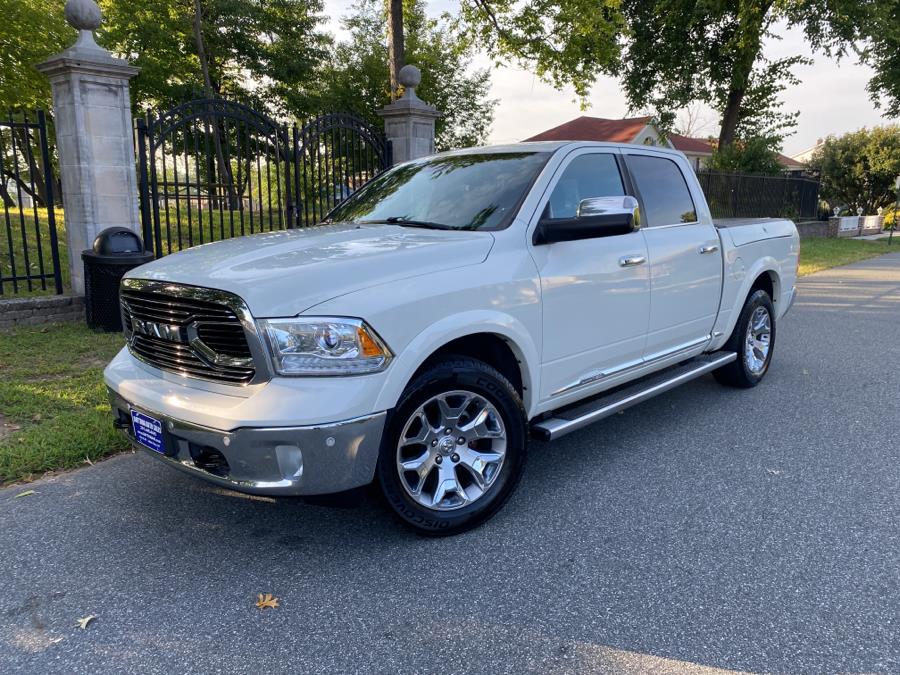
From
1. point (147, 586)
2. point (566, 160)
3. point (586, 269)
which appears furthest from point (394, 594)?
point (566, 160)

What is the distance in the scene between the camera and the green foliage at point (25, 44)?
19547 millimetres

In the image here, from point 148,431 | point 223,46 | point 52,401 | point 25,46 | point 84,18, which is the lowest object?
point 52,401

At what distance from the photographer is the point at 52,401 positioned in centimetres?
490

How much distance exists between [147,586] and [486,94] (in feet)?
126

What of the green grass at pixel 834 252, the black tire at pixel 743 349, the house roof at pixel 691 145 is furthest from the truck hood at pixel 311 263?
the house roof at pixel 691 145

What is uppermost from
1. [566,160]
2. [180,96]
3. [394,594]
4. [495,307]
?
[180,96]

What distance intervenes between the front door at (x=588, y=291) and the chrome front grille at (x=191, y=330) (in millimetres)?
1546

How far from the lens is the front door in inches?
139

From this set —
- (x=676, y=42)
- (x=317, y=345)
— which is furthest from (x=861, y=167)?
(x=317, y=345)

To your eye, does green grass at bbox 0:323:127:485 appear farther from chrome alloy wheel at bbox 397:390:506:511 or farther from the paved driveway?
chrome alloy wheel at bbox 397:390:506:511

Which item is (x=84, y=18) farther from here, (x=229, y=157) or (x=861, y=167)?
(x=861, y=167)

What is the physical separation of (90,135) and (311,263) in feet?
18.9

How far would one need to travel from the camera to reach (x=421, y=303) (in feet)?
9.55

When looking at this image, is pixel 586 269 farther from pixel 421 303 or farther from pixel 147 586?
pixel 147 586
